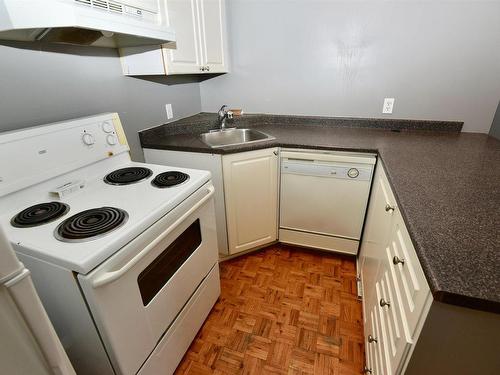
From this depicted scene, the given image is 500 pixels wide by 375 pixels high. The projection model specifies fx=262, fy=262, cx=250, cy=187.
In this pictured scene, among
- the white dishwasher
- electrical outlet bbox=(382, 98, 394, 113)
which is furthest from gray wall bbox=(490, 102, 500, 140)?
the white dishwasher

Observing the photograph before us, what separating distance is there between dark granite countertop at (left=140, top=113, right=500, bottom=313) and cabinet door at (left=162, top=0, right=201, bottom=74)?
46cm

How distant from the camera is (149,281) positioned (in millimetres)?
999

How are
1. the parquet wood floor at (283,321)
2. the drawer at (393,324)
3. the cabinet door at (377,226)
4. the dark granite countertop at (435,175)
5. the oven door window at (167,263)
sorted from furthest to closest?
the parquet wood floor at (283,321) < the cabinet door at (377,226) < the oven door window at (167,263) < the drawer at (393,324) < the dark granite countertop at (435,175)

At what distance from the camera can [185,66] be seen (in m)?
1.63

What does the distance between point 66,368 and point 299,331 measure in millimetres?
1153

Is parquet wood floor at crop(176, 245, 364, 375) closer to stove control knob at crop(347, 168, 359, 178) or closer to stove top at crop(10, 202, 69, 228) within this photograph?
stove control knob at crop(347, 168, 359, 178)

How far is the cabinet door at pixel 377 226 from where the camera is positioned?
1.15 m

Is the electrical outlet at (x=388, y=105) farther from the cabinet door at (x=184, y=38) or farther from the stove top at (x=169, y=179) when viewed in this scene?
the stove top at (x=169, y=179)

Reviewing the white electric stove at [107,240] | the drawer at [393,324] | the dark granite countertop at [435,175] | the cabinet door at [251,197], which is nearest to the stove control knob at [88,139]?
the white electric stove at [107,240]

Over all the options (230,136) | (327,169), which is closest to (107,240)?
(327,169)

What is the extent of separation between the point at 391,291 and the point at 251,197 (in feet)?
3.48

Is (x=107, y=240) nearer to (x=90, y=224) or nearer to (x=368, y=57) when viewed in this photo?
(x=90, y=224)

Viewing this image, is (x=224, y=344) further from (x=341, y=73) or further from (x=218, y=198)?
(x=341, y=73)

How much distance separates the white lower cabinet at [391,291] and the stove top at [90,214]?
33.1 inches
